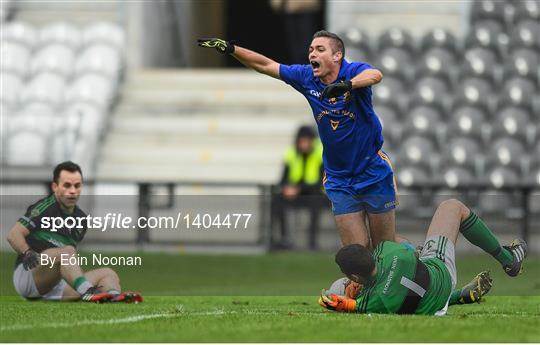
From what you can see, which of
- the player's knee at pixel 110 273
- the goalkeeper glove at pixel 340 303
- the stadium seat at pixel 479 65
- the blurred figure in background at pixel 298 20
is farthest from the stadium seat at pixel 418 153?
the goalkeeper glove at pixel 340 303

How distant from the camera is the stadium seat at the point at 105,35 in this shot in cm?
2231

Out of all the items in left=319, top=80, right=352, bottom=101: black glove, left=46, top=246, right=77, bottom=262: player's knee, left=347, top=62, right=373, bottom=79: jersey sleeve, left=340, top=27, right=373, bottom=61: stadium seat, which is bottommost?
left=46, top=246, right=77, bottom=262: player's knee

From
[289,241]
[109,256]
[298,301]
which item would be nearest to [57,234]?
[109,256]

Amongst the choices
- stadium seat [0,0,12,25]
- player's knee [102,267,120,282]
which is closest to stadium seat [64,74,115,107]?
stadium seat [0,0,12,25]

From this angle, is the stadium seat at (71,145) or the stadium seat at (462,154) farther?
the stadium seat at (71,145)

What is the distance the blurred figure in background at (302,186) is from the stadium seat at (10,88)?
19.0ft

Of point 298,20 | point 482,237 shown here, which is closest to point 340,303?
point 482,237

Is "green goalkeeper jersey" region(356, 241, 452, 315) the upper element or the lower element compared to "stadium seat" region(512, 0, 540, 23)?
lower

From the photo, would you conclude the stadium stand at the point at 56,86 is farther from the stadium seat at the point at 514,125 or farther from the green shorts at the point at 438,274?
the green shorts at the point at 438,274

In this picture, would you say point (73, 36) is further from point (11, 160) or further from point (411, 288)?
point (411, 288)

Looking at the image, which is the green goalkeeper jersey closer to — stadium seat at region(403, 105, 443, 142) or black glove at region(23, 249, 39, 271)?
black glove at region(23, 249, 39, 271)

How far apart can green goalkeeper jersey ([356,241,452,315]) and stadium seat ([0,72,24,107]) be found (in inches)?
539

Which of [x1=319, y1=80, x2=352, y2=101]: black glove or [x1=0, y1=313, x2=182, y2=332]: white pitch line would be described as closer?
[x1=0, y1=313, x2=182, y2=332]: white pitch line

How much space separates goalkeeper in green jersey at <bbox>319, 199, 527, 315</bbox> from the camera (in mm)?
8469
